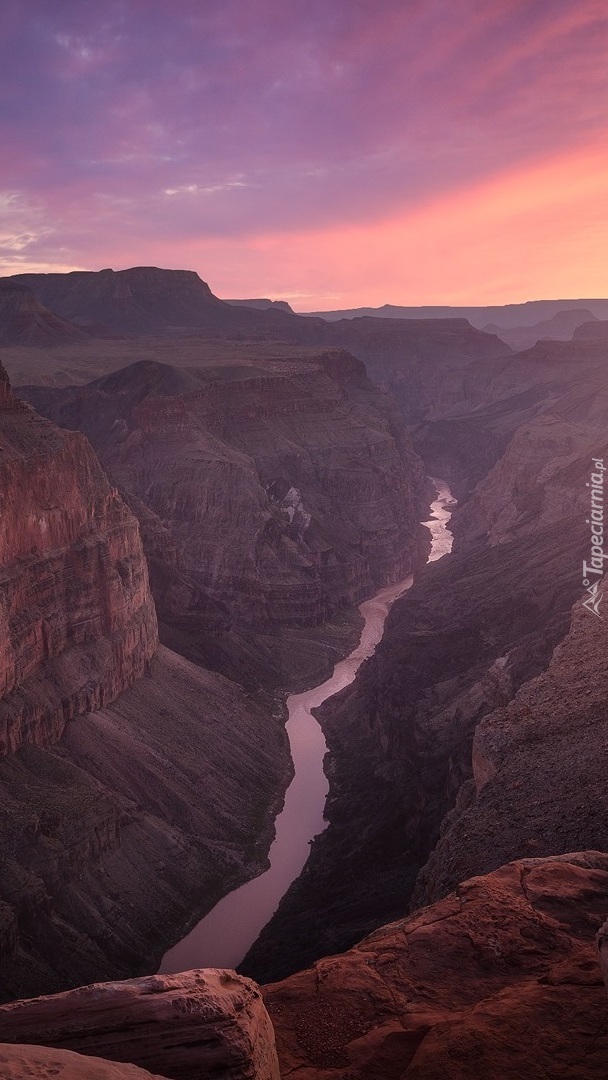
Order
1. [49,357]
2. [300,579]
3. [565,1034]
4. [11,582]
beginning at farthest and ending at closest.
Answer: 1. [49,357]
2. [300,579]
3. [11,582]
4. [565,1034]

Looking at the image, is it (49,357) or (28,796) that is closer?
(28,796)

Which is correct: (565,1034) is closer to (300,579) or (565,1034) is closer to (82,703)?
(82,703)

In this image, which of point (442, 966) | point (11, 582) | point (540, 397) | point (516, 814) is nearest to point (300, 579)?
point (11, 582)

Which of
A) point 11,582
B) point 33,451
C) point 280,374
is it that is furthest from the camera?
point 280,374

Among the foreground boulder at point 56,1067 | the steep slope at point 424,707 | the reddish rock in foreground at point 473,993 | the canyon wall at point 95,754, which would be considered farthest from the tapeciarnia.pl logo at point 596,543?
the foreground boulder at point 56,1067

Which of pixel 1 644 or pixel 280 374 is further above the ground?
pixel 280 374

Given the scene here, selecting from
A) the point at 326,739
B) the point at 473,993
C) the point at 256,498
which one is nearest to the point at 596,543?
the point at 326,739

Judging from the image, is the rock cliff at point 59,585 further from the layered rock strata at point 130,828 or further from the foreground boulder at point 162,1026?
the foreground boulder at point 162,1026
